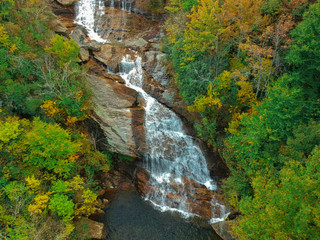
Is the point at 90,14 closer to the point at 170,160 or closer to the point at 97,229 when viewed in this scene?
the point at 170,160

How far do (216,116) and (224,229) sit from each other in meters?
9.78

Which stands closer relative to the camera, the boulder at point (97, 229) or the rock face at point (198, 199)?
the boulder at point (97, 229)

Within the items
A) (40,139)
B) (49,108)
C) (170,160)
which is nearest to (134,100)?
(170,160)

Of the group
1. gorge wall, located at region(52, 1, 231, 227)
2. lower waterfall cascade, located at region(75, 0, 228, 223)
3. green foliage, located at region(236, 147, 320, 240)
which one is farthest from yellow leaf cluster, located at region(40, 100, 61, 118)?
green foliage, located at region(236, 147, 320, 240)

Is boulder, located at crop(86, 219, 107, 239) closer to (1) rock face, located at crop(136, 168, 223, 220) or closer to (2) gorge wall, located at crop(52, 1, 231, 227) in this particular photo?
(1) rock face, located at crop(136, 168, 223, 220)

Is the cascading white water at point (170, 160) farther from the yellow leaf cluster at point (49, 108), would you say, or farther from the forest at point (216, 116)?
the yellow leaf cluster at point (49, 108)

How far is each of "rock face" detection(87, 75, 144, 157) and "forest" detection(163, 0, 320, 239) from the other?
593cm

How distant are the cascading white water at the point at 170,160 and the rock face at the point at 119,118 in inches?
43.2

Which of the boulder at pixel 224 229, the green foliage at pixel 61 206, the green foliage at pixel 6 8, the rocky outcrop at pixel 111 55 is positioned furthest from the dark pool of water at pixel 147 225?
the green foliage at pixel 6 8

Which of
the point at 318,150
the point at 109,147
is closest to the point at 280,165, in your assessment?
the point at 318,150

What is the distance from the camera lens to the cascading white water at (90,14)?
32750mm

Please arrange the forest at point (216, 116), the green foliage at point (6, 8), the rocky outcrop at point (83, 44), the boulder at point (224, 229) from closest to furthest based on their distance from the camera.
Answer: the forest at point (216, 116) → the boulder at point (224, 229) → the green foliage at point (6, 8) → the rocky outcrop at point (83, 44)

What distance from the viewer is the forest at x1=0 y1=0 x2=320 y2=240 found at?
11.1 metres

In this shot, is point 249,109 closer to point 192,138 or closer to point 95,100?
point 192,138
